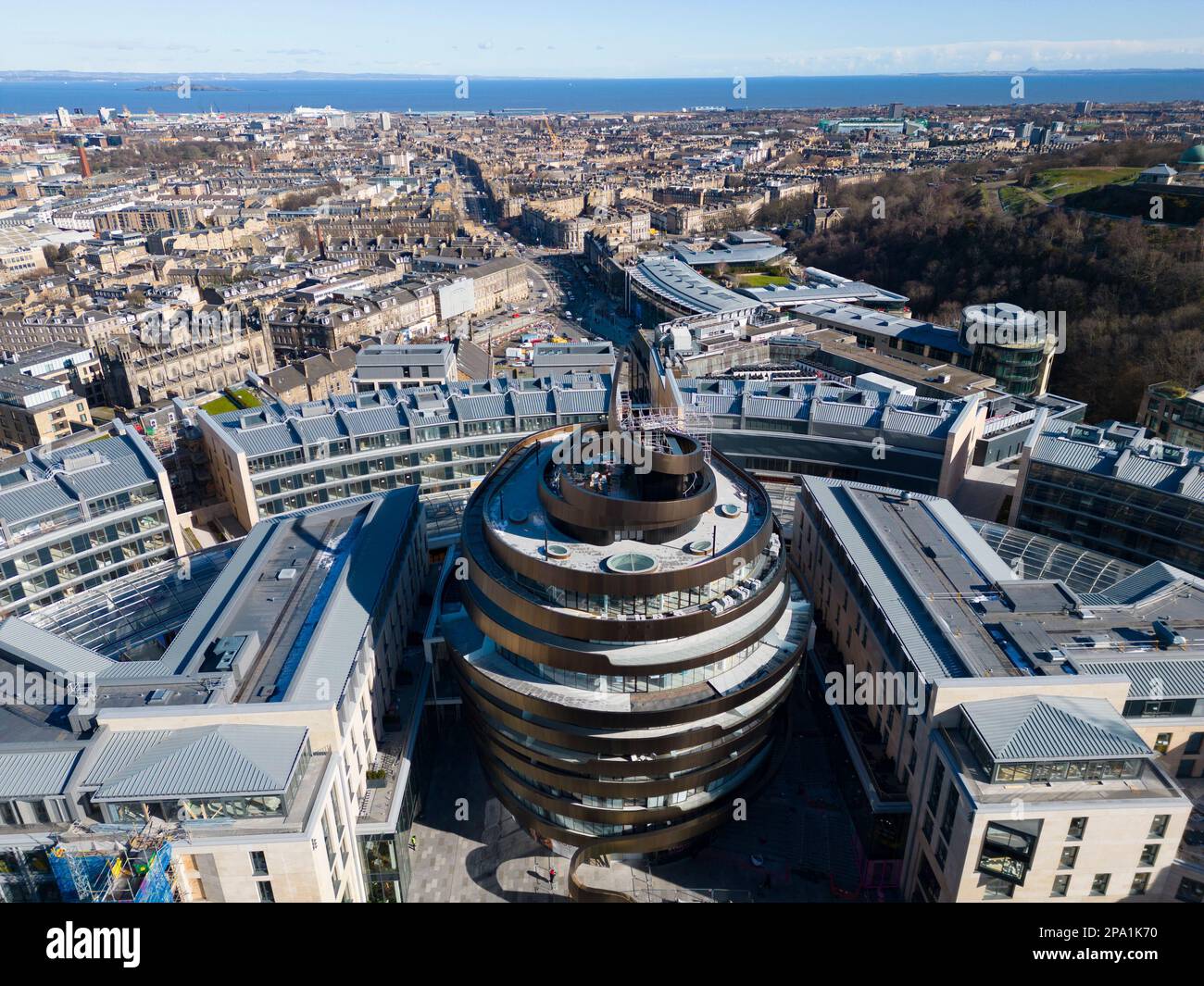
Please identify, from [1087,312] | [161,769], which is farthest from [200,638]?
[1087,312]

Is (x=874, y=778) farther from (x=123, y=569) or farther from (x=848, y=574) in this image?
(x=123, y=569)

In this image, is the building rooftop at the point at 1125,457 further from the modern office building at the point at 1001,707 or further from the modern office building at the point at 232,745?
the modern office building at the point at 232,745

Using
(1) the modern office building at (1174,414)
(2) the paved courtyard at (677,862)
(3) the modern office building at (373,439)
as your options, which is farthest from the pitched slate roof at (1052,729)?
(1) the modern office building at (1174,414)

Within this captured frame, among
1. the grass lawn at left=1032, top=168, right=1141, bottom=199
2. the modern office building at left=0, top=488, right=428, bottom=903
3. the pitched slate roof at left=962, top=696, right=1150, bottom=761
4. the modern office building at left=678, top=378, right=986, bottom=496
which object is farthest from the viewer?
the grass lawn at left=1032, top=168, right=1141, bottom=199

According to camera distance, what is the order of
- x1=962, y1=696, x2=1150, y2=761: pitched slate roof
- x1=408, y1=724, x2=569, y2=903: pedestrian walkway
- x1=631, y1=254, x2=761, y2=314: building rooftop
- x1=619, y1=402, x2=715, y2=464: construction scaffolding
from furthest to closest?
x1=631, y1=254, x2=761, y2=314: building rooftop → x1=619, y1=402, x2=715, y2=464: construction scaffolding → x1=408, y1=724, x2=569, y2=903: pedestrian walkway → x1=962, y1=696, x2=1150, y2=761: pitched slate roof

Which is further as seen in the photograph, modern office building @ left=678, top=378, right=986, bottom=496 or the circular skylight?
modern office building @ left=678, top=378, right=986, bottom=496

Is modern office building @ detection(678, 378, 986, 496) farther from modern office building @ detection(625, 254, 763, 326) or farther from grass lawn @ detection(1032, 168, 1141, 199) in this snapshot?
grass lawn @ detection(1032, 168, 1141, 199)

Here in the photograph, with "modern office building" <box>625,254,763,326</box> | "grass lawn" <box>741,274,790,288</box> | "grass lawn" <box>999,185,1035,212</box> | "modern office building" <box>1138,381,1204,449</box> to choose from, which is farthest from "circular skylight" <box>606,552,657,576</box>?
"grass lawn" <box>999,185,1035,212</box>
